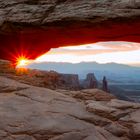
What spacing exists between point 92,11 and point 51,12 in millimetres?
2270

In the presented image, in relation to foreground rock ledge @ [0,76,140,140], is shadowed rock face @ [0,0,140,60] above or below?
above

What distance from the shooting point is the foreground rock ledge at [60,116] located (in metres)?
12.4

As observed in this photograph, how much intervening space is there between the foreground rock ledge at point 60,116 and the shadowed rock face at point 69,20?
3696 mm

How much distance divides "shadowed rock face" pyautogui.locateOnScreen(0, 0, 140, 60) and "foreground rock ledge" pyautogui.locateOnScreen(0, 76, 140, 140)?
3.70m

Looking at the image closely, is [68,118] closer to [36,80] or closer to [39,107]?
[39,107]

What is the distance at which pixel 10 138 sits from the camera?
1184 centimetres

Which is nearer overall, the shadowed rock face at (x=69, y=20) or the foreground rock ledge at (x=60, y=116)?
the foreground rock ledge at (x=60, y=116)

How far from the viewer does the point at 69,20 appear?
17203 mm

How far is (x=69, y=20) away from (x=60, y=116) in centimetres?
582

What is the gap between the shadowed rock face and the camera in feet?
54.6

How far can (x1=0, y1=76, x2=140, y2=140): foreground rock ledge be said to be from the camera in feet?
40.7

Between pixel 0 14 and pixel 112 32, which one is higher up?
pixel 0 14

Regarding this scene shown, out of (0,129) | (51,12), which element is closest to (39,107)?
(0,129)

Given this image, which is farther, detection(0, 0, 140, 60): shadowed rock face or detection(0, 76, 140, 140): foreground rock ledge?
detection(0, 0, 140, 60): shadowed rock face
